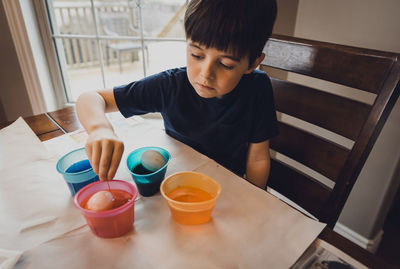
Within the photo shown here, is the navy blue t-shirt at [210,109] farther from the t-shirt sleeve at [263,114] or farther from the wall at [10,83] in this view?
the wall at [10,83]

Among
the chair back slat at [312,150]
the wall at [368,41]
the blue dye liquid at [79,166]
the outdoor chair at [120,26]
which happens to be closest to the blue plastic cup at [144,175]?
the blue dye liquid at [79,166]

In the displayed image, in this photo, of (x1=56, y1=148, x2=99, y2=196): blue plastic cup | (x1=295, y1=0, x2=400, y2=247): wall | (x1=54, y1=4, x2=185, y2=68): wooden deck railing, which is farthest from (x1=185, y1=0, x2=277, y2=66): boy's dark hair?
(x1=54, y1=4, x2=185, y2=68): wooden deck railing

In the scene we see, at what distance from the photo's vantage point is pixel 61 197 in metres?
0.58

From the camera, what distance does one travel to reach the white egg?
0.47 metres

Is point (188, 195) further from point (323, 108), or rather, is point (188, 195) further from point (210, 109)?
point (323, 108)

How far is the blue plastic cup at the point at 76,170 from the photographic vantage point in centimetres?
55

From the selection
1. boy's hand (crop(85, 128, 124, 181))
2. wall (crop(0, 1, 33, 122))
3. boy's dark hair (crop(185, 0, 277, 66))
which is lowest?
wall (crop(0, 1, 33, 122))

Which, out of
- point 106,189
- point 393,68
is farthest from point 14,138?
point 393,68

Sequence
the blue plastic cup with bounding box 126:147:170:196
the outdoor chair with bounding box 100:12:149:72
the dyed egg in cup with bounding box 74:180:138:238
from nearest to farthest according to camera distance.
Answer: the dyed egg in cup with bounding box 74:180:138:238, the blue plastic cup with bounding box 126:147:170:196, the outdoor chair with bounding box 100:12:149:72

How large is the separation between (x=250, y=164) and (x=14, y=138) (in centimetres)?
73

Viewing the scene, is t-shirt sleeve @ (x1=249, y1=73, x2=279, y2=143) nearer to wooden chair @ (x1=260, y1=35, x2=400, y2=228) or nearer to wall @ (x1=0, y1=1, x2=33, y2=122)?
wooden chair @ (x1=260, y1=35, x2=400, y2=228)

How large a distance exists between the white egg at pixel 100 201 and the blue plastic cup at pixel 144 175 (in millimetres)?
74

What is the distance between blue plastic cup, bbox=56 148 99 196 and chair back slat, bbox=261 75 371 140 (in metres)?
0.61

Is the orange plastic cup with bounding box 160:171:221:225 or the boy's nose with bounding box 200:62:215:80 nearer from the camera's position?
the orange plastic cup with bounding box 160:171:221:225
